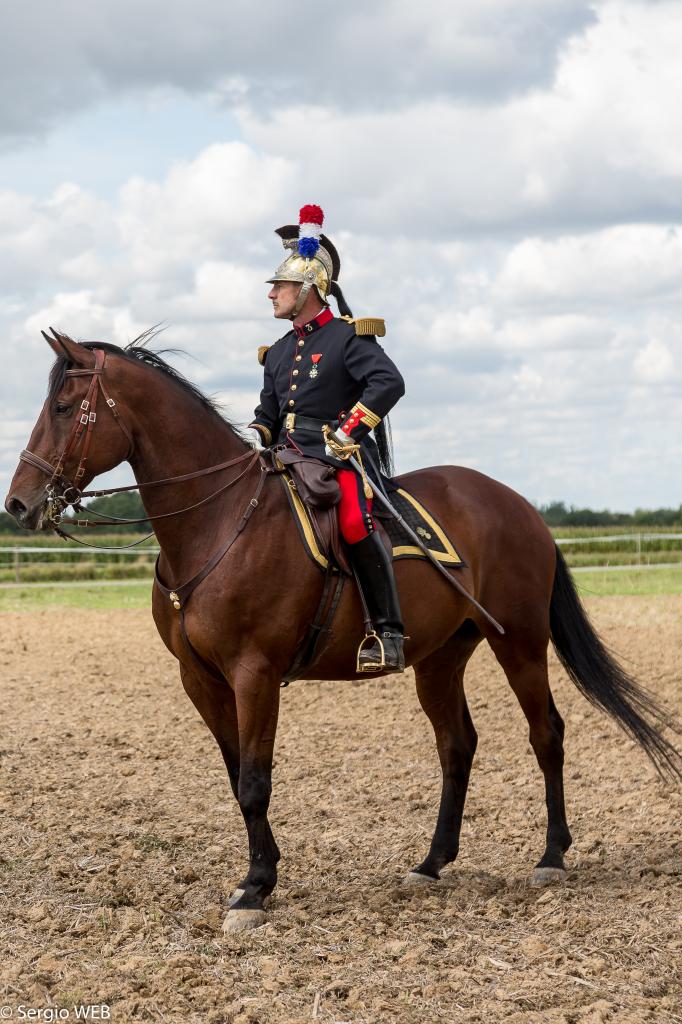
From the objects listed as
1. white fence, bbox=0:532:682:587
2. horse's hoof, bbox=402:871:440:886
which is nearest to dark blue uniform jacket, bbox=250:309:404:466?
horse's hoof, bbox=402:871:440:886

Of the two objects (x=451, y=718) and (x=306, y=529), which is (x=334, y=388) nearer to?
(x=306, y=529)

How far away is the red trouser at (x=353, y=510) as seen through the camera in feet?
17.9

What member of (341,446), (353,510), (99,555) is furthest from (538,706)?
(99,555)

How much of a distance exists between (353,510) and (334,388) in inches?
26.8

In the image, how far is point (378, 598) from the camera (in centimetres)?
549

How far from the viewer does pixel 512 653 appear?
20.7ft

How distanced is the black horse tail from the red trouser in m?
1.69

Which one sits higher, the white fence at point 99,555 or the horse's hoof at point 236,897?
the white fence at point 99,555

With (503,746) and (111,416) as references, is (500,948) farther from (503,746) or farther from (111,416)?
(503,746)

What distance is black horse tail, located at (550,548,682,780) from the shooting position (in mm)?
6582

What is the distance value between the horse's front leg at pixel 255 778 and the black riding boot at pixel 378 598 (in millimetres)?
505

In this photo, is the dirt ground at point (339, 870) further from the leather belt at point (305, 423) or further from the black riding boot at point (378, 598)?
the leather belt at point (305, 423)

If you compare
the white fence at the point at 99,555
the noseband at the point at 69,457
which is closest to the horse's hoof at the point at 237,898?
the noseband at the point at 69,457

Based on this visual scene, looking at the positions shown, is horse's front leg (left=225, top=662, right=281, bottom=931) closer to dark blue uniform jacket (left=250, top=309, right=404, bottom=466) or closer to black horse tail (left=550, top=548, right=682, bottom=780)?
dark blue uniform jacket (left=250, top=309, right=404, bottom=466)
